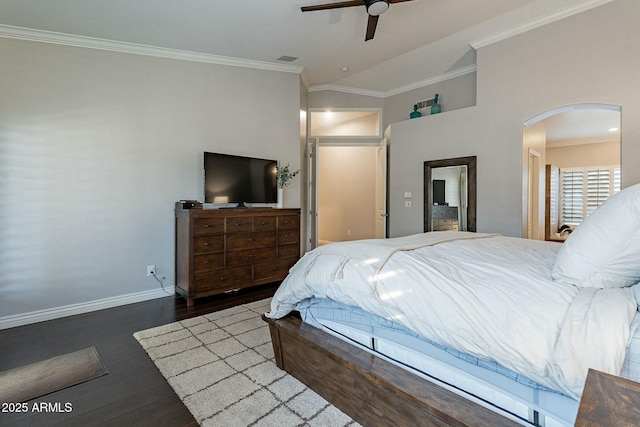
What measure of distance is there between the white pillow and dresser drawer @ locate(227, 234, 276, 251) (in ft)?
10.0

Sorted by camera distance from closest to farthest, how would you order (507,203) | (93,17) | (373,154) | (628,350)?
(628,350) → (93,17) → (507,203) → (373,154)

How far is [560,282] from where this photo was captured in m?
1.18

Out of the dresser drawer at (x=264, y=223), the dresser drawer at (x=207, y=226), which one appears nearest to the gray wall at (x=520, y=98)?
the dresser drawer at (x=264, y=223)

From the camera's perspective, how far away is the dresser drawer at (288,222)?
407 centimetres

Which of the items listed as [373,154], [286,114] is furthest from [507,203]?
[286,114]

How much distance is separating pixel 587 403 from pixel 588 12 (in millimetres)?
4327

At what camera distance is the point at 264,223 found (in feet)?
12.8

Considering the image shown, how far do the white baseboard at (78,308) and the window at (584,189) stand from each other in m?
8.82

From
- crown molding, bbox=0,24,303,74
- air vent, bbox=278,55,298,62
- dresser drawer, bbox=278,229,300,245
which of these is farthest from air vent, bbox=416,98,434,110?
dresser drawer, bbox=278,229,300,245

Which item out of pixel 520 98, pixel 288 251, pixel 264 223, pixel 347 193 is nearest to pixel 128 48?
pixel 264 223

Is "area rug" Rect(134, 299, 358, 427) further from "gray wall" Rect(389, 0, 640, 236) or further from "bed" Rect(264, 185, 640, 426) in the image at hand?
"gray wall" Rect(389, 0, 640, 236)

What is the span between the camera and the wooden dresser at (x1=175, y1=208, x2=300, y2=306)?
3340mm

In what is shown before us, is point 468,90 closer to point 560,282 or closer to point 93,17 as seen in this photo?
point 560,282

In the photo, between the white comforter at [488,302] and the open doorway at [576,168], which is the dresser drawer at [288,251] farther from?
the open doorway at [576,168]
